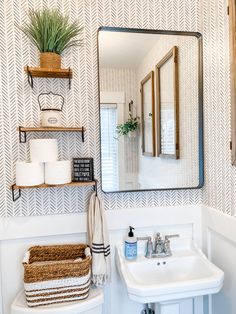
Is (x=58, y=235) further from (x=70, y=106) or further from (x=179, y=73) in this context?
(x=179, y=73)

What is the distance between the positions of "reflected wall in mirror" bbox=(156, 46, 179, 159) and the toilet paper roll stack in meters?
Result: 0.62

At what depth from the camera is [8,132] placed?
58.4 inches

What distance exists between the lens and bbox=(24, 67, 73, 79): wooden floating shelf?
140cm

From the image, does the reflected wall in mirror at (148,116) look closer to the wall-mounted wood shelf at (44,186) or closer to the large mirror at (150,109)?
the large mirror at (150,109)

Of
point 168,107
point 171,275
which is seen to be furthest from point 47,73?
point 171,275

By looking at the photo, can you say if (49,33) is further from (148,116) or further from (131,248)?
(131,248)

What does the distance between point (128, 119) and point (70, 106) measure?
0.35 meters

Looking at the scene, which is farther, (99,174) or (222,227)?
(99,174)

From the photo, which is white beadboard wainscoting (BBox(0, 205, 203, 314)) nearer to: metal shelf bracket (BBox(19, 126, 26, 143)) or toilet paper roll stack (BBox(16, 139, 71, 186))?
toilet paper roll stack (BBox(16, 139, 71, 186))

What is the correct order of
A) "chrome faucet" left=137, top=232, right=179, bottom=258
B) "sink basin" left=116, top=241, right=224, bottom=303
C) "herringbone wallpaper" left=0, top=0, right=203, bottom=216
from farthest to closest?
"chrome faucet" left=137, top=232, right=179, bottom=258, "herringbone wallpaper" left=0, top=0, right=203, bottom=216, "sink basin" left=116, top=241, right=224, bottom=303

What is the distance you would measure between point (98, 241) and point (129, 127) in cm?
68

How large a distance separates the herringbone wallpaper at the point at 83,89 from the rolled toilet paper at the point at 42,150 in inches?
5.2

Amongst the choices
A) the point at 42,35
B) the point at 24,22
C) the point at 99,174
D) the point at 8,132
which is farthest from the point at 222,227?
the point at 24,22

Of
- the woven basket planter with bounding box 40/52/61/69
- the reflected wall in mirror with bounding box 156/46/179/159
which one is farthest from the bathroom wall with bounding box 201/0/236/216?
the woven basket planter with bounding box 40/52/61/69
